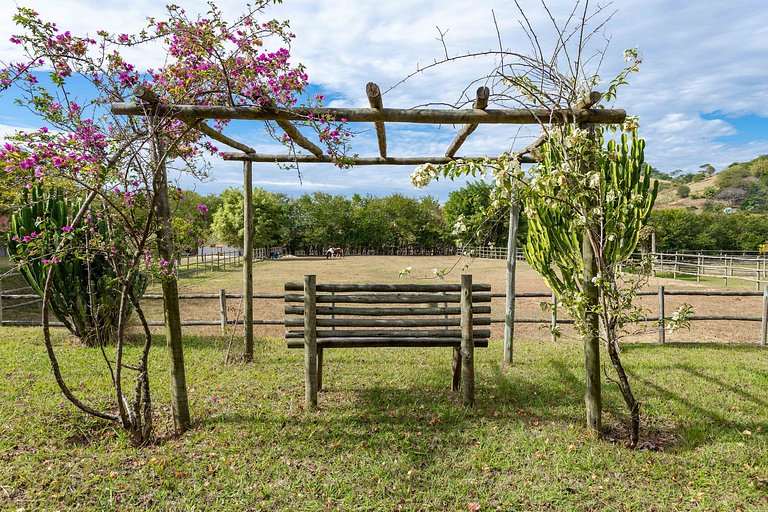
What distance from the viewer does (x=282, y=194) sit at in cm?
6222

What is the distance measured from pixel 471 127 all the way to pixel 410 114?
81 centimetres

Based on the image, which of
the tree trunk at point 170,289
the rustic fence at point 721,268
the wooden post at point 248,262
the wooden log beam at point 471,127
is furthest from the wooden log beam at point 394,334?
the rustic fence at point 721,268

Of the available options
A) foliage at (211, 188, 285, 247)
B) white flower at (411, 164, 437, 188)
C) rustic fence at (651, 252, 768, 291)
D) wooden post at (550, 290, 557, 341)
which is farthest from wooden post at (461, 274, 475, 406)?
foliage at (211, 188, 285, 247)

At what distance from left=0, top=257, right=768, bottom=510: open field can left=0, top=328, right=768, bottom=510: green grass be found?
0.02 metres

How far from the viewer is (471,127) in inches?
167

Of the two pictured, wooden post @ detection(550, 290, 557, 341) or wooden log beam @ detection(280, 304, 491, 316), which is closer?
wooden post @ detection(550, 290, 557, 341)

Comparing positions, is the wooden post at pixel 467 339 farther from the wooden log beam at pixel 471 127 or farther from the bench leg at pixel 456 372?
the wooden log beam at pixel 471 127

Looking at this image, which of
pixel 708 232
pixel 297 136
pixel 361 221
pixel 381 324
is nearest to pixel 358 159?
pixel 297 136

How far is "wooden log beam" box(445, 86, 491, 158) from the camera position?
3.58 meters

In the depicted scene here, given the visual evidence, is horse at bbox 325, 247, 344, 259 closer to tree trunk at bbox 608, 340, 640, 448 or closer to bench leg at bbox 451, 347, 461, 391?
bench leg at bbox 451, 347, 461, 391

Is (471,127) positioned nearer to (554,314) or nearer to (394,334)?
(394,334)

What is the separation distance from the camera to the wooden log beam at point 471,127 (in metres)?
3.58

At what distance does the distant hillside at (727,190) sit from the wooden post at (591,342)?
108 m

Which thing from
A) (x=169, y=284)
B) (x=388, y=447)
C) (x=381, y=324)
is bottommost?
(x=388, y=447)
